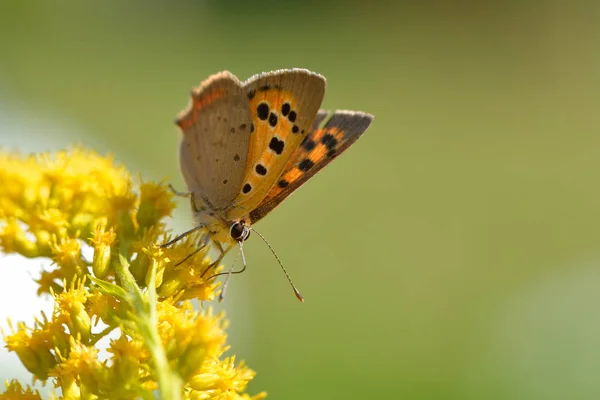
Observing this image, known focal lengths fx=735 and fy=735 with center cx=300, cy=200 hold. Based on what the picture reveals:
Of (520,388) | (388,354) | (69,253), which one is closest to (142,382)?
(69,253)

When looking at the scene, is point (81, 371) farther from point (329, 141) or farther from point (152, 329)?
point (329, 141)

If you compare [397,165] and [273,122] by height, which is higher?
[397,165]

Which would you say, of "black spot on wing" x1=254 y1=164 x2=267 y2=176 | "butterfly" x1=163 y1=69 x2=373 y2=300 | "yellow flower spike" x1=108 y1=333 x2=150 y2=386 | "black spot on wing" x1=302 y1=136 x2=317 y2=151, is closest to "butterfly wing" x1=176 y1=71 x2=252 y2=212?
"butterfly" x1=163 y1=69 x2=373 y2=300

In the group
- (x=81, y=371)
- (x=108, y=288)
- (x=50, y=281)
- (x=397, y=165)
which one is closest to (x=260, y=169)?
(x=50, y=281)

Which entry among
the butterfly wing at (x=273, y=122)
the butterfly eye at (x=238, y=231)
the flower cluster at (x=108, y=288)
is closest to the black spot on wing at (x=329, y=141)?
the butterfly wing at (x=273, y=122)

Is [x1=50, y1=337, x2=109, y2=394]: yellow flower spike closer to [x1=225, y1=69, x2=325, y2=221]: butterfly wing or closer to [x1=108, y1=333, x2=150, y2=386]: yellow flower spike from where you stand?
[x1=108, y1=333, x2=150, y2=386]: yellow flower spike

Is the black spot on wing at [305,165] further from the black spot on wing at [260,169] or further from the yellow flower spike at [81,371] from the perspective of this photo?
the yellow flower spike at [81,371]

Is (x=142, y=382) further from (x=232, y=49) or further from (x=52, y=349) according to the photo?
(x=232, y=49)
